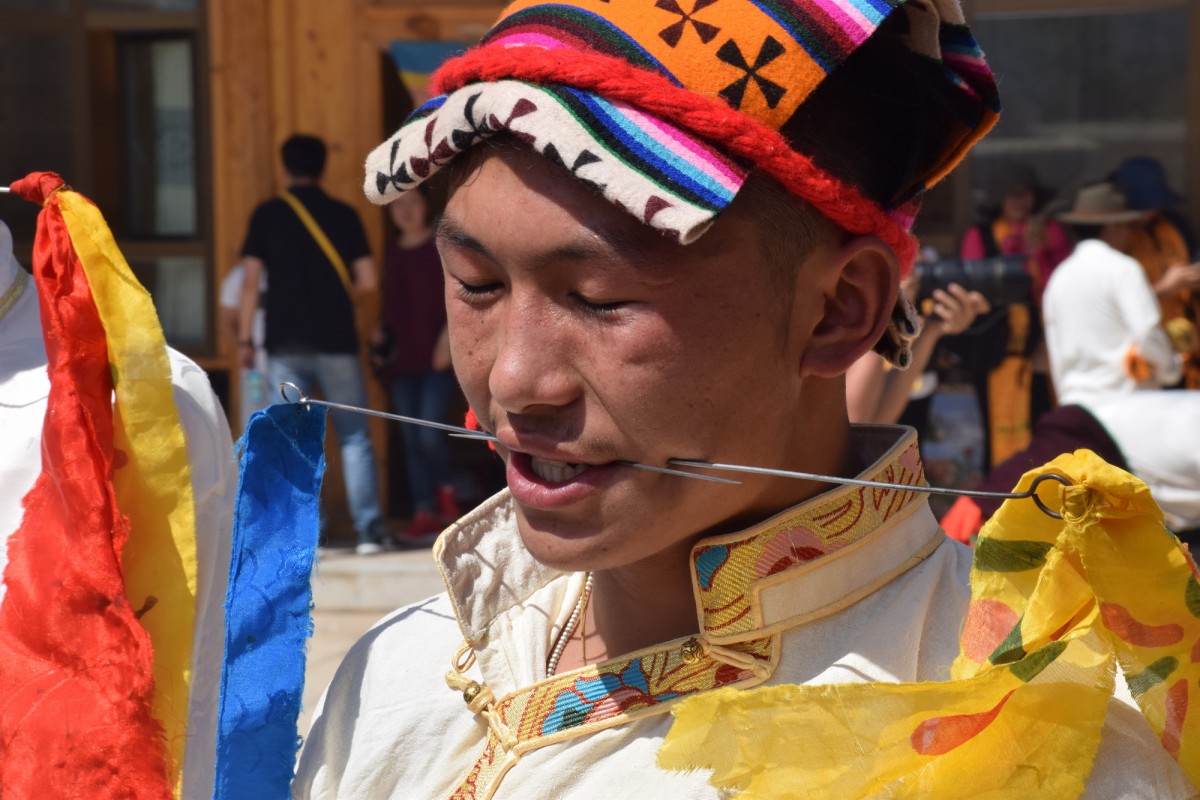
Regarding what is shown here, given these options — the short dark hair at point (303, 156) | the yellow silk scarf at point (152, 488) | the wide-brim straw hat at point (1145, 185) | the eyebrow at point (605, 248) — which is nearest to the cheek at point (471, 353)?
the eyebrow at point (605, 248)

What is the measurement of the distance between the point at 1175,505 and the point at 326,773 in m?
2.64

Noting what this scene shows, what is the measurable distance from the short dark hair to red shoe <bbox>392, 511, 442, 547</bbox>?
164 centimetres

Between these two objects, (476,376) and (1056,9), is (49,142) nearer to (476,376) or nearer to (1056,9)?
(1056,9)

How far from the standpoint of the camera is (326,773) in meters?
1.52

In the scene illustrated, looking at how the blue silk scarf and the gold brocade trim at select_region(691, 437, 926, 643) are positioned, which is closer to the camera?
the gold brocade trim at select_region(691, 437, 926, 643)

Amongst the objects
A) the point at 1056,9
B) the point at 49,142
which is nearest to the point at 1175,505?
the point at 1056,9

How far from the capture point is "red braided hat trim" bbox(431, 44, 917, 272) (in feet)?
3.84

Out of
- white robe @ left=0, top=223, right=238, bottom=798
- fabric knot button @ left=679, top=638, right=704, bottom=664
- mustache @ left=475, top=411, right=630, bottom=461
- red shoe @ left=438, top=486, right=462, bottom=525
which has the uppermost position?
mustache @ left=475, top=411, right=630, bottom=461

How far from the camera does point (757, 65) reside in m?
1.19

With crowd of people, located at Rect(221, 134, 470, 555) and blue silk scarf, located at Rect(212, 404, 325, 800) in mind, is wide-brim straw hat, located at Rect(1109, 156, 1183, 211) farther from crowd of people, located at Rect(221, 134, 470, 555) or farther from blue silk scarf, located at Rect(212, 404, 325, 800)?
blue silk scarf, located at Rect(212, 404, 325, 800)

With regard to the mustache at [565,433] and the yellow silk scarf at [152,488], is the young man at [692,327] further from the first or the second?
the yellow silk scarf at [152,488]

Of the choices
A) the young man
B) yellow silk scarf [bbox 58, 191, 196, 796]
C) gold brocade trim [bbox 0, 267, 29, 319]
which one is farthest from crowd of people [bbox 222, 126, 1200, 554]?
the young man

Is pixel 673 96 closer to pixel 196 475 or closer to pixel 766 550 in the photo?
pixel 766 550

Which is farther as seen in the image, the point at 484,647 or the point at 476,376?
the point at 484,647
